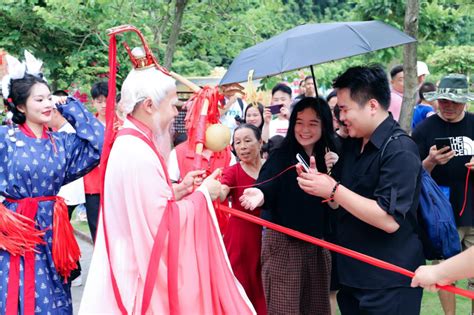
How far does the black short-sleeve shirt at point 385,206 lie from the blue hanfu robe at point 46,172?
66.9 inches

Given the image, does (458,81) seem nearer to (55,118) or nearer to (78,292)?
(55,118)

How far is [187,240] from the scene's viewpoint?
347 cm

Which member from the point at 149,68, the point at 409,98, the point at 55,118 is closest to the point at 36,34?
the point at 55,118

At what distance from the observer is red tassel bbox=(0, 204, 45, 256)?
432 cm

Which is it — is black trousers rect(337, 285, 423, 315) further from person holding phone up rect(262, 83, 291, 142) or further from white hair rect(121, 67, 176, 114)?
person holding phone up rect(262, 83, 291, 142)

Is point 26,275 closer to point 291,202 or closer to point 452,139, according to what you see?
point 291,202

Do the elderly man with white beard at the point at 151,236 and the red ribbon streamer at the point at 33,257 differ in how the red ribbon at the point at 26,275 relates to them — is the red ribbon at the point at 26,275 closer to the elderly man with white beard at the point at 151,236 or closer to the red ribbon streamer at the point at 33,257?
the red ribbon streamer at the point at 33,257

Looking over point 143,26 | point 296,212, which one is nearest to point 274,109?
point 143,26

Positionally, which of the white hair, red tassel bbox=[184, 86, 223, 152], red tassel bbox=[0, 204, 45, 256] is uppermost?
the white hair

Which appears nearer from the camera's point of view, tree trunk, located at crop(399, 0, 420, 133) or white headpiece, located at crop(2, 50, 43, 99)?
white headpiece, located at crop(2, 50, 43, 99)

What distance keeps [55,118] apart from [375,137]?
153 inches

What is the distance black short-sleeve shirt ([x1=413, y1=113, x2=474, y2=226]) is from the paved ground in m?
3.51

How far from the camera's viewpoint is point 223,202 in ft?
17.3

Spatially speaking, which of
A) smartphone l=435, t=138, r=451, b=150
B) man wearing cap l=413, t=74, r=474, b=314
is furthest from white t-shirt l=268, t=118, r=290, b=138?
smartphone l=435, t=138, r=451, b=150
